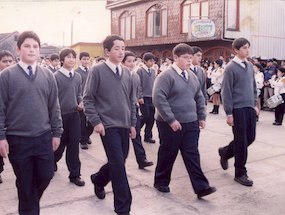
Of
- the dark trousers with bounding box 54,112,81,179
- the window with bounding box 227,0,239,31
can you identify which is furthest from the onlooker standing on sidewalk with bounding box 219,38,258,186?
the window with bounding box 227,0,239,31

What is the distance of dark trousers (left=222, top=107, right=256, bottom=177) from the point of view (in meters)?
5.33

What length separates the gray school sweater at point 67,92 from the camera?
5.59 meters

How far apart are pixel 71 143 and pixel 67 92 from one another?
31.1 inches

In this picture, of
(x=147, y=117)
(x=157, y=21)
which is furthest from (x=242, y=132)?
(x=157, y=21)

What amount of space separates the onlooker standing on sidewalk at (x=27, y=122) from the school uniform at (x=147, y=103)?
192 inches

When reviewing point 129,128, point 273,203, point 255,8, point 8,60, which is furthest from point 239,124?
point 255,8

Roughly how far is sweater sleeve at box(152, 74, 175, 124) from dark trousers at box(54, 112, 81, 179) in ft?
4.32

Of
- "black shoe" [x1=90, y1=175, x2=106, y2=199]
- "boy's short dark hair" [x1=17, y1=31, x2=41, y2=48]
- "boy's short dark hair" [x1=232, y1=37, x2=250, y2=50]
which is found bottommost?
"black shoe" [x1=90, y1=175, x2=106, y2=199]

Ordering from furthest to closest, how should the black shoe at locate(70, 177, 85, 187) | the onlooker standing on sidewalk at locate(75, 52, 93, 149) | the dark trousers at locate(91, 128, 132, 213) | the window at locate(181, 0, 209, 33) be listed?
the window at locate(181, 0, 209, 33), the onlooker standing on sidewalk at locate(75, 52, 93, 149), the black shoe at locate(70, 177, 85, 187), the dark trousers at locate(91, 128, 132, 213)

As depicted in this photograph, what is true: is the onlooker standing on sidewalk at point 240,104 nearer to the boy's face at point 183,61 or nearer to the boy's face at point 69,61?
the boy's face at point 183,61

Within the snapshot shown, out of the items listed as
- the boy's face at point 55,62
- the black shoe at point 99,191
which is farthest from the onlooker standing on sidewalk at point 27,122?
the boy's face at point 55,62

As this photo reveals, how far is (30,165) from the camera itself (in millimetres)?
3488

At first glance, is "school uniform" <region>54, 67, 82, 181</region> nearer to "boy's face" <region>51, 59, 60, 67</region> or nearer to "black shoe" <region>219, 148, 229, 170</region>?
"black shoe" <region>219, 148, 229, 170</region>

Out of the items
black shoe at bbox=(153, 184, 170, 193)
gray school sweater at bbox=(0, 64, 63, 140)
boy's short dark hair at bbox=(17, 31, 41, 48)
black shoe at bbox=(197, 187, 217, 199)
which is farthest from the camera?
black shoe at bbox=(153, 184, 170, 193)
